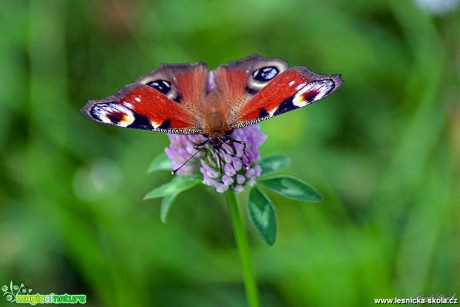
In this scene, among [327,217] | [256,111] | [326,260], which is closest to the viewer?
[256,111]

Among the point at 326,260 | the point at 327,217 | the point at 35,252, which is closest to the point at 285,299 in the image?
the point at 326,260

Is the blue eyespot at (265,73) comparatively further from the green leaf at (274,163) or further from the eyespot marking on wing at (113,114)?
the eyespot marking on wing at (113,114)

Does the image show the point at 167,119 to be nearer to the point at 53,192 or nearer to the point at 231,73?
the point at 231,73

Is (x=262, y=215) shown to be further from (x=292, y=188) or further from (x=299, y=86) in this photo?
(x=299, y=86)

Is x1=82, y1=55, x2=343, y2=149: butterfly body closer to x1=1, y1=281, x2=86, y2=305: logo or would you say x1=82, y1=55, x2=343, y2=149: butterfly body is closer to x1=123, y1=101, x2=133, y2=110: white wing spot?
x1=123, y1=101, x2=133, y2=110: white wing spot

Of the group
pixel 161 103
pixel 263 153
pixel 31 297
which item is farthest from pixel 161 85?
pixel 31 297

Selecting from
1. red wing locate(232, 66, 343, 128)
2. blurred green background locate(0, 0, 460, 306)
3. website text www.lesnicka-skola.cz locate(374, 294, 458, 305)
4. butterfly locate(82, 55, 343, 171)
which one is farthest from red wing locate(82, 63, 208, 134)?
website text www.lesnicka-skola.cz locate(374, 294, 458, 305)

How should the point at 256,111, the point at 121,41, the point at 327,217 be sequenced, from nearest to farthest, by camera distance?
the point at 256,111 → the point at 327,217 → the point at 121,41
